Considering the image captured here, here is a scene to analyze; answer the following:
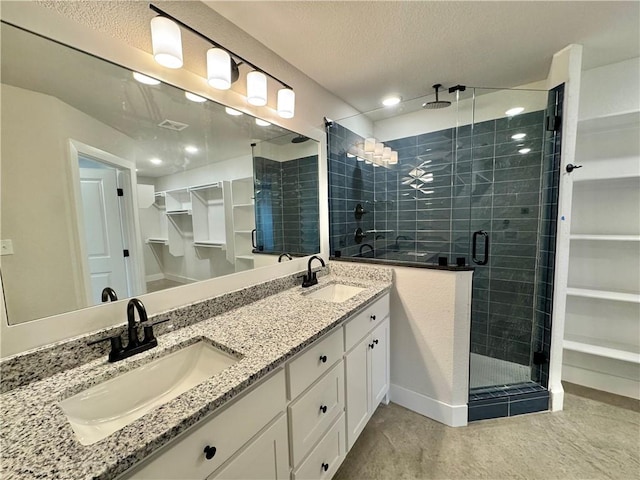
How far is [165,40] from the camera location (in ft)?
3.33

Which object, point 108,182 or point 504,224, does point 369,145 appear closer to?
point 504,224

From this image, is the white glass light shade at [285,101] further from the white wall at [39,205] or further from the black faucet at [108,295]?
the black faucet at [108,295]

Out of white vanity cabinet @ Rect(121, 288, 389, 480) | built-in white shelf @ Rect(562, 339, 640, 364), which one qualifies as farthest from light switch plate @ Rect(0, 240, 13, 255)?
built-in white shelf @ Rect(562, 339, 640, 364)

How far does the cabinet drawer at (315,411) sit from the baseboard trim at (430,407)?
81 centimetres

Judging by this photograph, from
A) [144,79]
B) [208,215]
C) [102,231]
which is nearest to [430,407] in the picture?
[208,215]

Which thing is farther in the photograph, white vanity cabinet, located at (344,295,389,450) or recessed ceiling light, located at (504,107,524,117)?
recessed ceiling light, located at (504,107,524,117)

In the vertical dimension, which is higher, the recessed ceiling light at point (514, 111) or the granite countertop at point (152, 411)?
the recessed ceiling light at point (514, 111)

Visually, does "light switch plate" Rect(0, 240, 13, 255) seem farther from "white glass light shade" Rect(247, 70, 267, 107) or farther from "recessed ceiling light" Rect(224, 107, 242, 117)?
"white glass light shade" Rect(247, 70, 267, 107)

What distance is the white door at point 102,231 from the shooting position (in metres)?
0.96

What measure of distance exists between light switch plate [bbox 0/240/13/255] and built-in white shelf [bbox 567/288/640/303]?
313 cm

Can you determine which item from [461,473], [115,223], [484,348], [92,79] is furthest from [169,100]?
[484,348]

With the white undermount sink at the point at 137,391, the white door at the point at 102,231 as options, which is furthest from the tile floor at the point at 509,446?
the white door at the point at 102,231

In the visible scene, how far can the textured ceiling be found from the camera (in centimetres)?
135

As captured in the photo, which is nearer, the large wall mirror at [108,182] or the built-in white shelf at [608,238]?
the large wall mirror at [108,182]
